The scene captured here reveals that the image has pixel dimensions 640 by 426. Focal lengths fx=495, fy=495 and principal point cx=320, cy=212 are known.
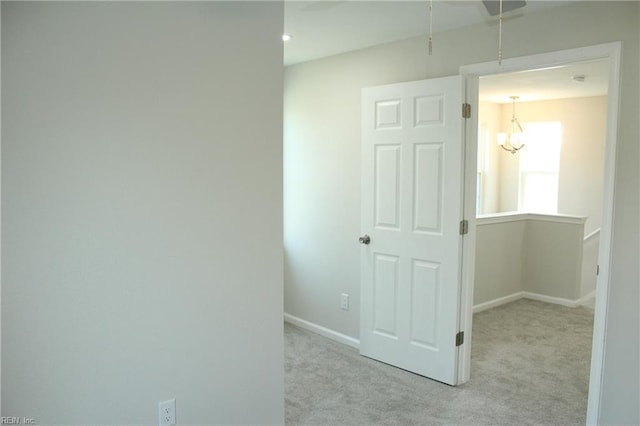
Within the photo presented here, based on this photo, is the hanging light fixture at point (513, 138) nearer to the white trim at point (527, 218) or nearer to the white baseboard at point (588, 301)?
the white trim at point (527, 218)

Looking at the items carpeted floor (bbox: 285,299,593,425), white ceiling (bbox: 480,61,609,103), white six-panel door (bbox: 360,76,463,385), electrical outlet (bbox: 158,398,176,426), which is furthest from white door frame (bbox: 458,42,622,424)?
electrical outlet (bbox: 158,398,176,426)

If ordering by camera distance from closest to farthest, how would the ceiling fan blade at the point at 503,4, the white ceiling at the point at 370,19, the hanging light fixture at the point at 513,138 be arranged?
the ceiling fan blade at the point at 503,4, the white ceiling at the point at 370,19, the hanging light fixture at the point at 513,138

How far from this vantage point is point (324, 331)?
425cm

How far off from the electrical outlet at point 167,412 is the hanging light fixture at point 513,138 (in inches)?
225

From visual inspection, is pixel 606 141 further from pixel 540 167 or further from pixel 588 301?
pixel 540 167

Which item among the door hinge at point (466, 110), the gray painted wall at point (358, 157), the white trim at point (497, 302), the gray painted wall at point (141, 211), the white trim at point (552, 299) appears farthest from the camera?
the white trim at point (552, 299)

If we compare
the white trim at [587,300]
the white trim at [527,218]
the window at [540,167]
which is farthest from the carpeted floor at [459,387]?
the window at [540,167]

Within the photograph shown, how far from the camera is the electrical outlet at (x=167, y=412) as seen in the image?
2.14 meters

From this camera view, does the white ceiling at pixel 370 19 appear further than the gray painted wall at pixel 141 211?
Yes

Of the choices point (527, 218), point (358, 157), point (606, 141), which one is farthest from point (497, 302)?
point (606, 141)

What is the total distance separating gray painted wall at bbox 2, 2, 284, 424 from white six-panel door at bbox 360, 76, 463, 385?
1294 millimetres

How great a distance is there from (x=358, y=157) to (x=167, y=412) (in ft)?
7.70

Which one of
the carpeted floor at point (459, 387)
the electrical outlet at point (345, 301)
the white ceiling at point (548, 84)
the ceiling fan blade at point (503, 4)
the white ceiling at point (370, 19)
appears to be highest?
the white ceiling at point (548, 84)

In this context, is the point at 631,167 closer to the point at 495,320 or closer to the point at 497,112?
the point at 495,320
